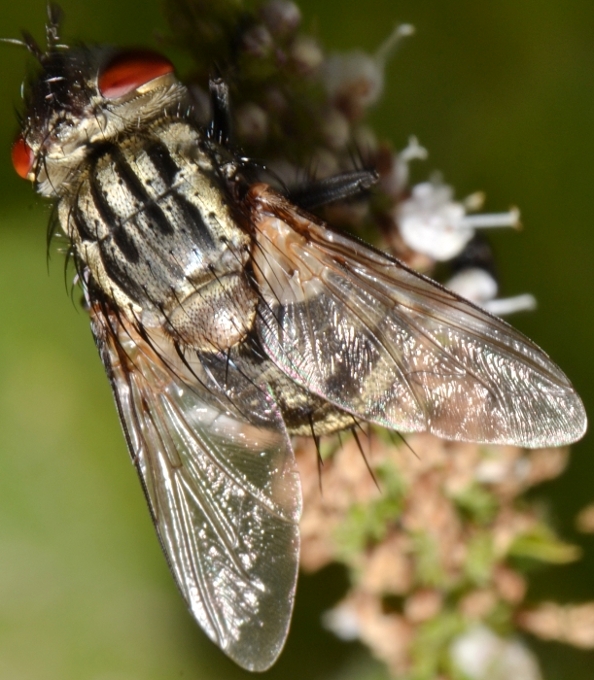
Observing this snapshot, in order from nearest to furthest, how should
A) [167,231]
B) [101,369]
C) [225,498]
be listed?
[167,231]
[225,498]
[101,369]

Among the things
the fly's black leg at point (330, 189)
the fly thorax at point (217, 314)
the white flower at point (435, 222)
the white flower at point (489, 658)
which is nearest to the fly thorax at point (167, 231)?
the fly thorax at point (217, 314)

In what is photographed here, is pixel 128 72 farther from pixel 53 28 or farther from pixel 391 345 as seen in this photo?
pixel 391 345

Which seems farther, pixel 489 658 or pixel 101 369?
pixel 101 369

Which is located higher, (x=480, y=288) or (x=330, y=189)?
(x=330, y=189)

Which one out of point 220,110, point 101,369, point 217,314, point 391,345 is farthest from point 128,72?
point 101,369

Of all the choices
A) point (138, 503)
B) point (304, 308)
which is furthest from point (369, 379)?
point (138, 503)

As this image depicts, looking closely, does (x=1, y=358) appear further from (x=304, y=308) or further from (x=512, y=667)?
(x=512, y=667)
